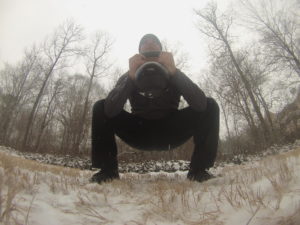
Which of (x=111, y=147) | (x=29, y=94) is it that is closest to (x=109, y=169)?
(x=111, y=147)

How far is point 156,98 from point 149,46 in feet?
1.80

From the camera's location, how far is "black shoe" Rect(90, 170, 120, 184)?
5.57ft

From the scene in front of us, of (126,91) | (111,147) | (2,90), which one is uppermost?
(2,90)

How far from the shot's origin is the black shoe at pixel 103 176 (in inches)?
66.9

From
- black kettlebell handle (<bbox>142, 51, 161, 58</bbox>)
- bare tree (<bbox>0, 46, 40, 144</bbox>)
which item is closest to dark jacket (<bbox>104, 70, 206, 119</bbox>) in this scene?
black kettlebell handle (<bbox>142, 51, 161, 58</bbox>)

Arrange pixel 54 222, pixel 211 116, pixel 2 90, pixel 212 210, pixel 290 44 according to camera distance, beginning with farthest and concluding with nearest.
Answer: pixel 2 90, pixel 290 44, pixel 211 116, pixel 212 210, pixel 54 222

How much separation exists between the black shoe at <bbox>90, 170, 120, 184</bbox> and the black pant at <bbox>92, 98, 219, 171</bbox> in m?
0.05

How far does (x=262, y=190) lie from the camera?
82cm

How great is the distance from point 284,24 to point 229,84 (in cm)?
668

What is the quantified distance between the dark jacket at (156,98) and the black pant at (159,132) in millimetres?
88

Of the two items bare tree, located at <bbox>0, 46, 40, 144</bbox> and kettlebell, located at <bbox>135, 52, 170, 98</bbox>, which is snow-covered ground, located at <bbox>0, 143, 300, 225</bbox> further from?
bare tree, located at <bbox>0, 46, 40, 144</bbox>

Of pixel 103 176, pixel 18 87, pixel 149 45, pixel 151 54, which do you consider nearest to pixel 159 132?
pixel 103 176

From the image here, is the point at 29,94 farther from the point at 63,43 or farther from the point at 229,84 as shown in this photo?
the point at 229,84

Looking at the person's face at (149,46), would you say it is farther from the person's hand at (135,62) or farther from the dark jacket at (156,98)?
the dark jacket at (156,98)
